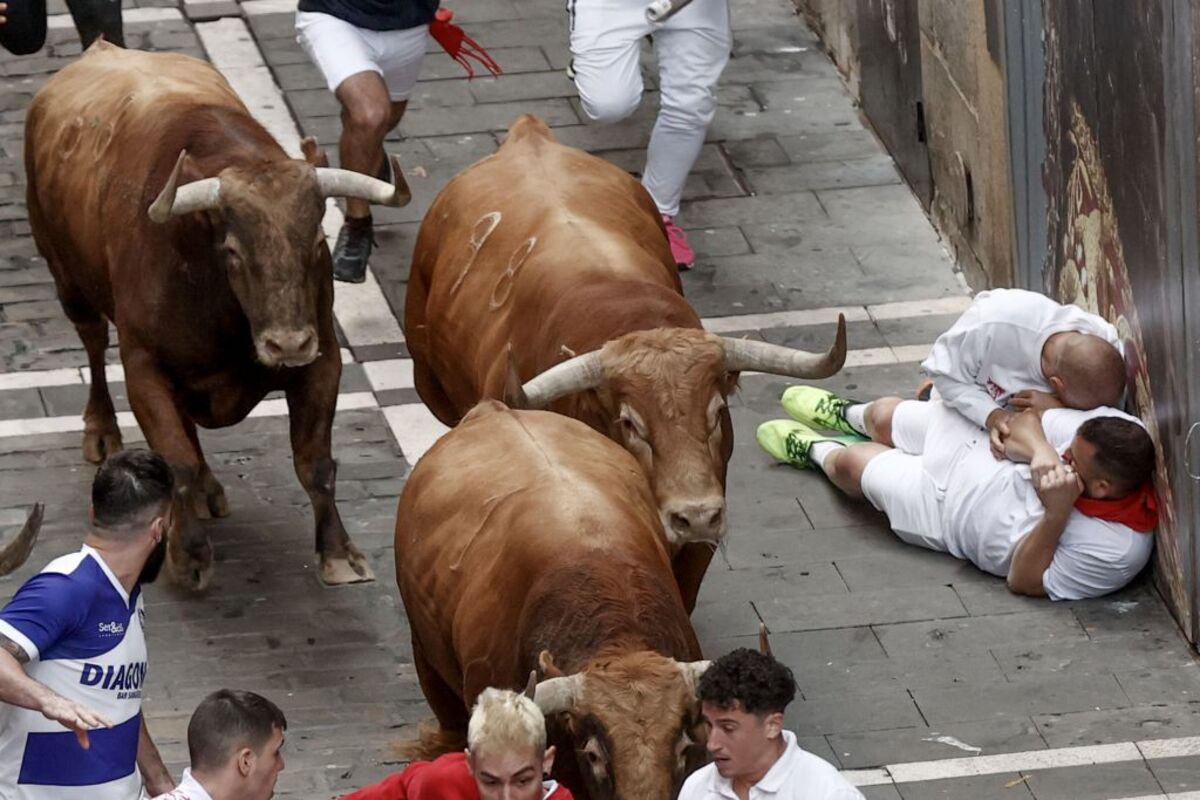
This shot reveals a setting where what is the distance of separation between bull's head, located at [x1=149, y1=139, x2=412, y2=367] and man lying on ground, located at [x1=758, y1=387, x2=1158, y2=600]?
8.69ft

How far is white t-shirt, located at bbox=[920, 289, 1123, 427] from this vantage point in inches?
399

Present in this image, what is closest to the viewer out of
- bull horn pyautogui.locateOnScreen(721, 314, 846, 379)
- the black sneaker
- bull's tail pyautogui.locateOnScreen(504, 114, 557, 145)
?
bull horn pyautogui.locateOnScreen(721, 314, 846, 379)

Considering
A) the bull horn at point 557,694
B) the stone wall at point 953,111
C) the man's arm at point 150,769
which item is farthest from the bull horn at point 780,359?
the stone wall at point 953,111

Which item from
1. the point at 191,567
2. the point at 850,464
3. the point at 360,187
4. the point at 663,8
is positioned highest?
the point at 360,187

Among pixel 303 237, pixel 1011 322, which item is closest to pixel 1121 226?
pixel 1011 322

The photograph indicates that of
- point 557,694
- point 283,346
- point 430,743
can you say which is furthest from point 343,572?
point 557,694

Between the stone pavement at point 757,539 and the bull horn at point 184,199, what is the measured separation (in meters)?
1.69

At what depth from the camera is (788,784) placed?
6.50 m

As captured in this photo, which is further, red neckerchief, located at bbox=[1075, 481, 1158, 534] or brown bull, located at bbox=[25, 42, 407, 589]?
red neckerchief, located at bbox=[1075, 481, 1158, 534]

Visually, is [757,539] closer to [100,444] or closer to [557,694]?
[100,444]

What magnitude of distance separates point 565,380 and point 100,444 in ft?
11.1

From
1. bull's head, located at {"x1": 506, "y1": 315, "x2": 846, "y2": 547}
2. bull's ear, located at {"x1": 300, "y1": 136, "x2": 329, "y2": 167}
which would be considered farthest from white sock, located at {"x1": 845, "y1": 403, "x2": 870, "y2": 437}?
bull's ear, located at {"x1": 300, "y1": 136, "x2": 329, "y2": 167}

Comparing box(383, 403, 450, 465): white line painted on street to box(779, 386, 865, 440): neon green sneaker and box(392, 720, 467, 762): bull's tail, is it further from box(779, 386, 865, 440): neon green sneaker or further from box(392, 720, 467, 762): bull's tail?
box(392, 720, 467, 762): bull's tail

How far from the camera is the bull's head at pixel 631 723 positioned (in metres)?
6.55
